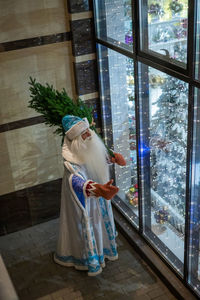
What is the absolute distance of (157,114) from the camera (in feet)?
10.8

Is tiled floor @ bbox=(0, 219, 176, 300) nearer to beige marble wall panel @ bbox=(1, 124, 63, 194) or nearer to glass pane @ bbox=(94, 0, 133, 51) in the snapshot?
beige marble wall panel @ bbox=(1, 124, 63, 194)

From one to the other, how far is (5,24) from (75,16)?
0.66 metres

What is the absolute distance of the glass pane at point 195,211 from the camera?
9.09 feet

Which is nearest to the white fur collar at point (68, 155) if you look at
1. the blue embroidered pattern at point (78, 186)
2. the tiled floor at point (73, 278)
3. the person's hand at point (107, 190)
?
the blue embroidered pattern at point (78, 186)

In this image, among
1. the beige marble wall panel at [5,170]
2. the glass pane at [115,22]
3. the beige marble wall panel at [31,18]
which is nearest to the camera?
the glass pane at [115,22]

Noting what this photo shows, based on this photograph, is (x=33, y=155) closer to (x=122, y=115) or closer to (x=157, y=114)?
(x=122, y=115)

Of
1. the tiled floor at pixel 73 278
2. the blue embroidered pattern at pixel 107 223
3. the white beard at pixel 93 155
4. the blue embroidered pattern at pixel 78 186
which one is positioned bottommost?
the tiled floor at pixel 73 278

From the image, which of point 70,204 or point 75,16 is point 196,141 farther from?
point 75,16

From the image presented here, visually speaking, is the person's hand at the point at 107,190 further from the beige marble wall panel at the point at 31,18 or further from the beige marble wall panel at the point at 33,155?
the beige marble wall panel at the point at 31,18

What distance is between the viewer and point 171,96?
303 centimetres

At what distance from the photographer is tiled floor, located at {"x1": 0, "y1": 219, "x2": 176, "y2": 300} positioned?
3.50 metres

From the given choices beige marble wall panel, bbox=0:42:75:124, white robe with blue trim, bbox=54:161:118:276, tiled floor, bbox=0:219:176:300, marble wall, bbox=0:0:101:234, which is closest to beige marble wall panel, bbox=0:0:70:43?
marble wall, bbox=0:0:101:234

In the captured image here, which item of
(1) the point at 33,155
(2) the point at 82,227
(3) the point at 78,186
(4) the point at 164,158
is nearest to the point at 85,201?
(3) the point at 78,186

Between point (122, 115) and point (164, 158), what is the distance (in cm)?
80
